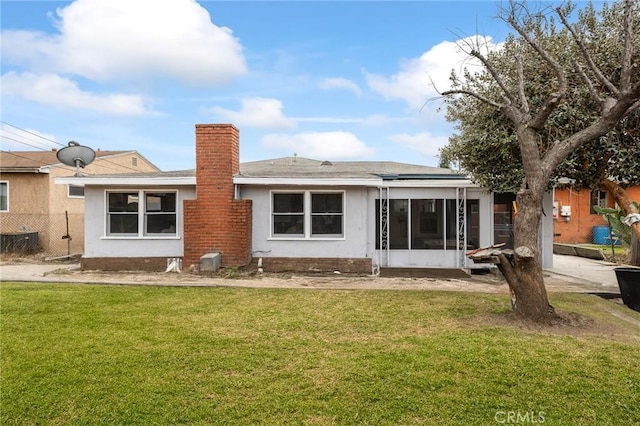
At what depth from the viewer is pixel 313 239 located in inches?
468

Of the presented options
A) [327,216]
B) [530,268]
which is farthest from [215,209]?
[530,268]

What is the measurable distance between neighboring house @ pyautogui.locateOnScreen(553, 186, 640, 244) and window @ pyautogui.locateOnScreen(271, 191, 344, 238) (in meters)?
14.1

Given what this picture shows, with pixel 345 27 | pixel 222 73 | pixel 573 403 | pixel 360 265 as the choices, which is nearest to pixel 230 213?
pixel 360 265

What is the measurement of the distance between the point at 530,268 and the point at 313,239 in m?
6.73

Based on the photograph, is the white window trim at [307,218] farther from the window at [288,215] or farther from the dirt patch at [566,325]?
the dirt patch at [566,325]

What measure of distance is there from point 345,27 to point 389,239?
6.46 m

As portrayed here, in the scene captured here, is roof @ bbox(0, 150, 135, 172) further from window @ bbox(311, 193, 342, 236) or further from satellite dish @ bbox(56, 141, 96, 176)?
window @ bbox(311, 193, 342, 236)

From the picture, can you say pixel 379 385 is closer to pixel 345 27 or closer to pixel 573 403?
pixel 573 403

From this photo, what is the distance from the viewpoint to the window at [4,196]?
644 inches

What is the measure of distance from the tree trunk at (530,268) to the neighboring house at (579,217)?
17.0 metres

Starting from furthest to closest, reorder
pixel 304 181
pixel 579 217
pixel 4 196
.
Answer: pixel 579 217 → pixel 4 196 → pixel 304 181

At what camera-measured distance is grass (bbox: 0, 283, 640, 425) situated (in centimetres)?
352

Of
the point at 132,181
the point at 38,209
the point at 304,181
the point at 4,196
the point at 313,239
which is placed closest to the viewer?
the point at 304,181

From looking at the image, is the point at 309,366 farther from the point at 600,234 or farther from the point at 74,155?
the point at 600,234
